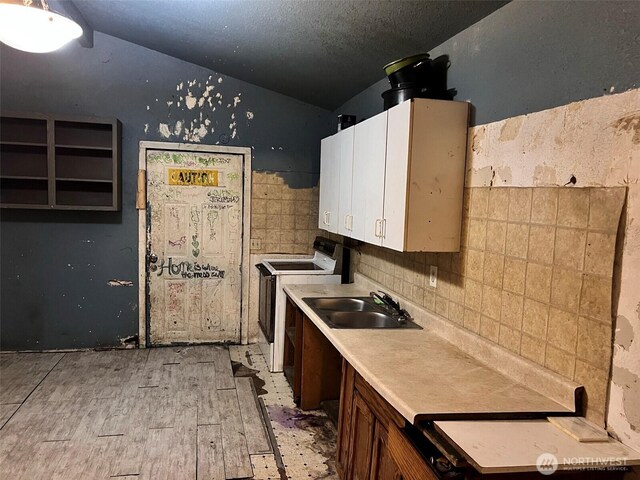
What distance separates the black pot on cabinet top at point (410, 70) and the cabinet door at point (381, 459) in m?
1.68

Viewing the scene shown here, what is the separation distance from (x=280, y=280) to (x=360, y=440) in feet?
6.11

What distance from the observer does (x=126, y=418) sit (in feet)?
9.85

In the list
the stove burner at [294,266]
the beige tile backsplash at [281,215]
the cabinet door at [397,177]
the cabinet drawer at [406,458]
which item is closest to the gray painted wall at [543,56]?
the cabinet door at [397,177]

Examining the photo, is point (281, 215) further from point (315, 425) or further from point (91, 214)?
point (315, 425)

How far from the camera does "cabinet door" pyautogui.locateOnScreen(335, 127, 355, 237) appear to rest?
117 inches

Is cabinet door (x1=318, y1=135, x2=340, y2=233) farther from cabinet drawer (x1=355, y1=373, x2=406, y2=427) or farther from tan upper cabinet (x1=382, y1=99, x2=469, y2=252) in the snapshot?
cabinet drawer (x1=355, y1=373, x2=406, y2=427)

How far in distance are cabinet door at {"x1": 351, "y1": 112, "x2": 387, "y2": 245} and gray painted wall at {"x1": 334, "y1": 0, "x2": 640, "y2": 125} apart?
48 cm

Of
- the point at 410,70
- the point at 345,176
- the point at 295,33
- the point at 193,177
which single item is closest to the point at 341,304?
the point at 345,176

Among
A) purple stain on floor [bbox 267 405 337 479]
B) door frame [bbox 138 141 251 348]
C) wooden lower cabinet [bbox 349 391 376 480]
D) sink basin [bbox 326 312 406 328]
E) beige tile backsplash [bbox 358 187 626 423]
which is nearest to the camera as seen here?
beige tile backsplash [bbox 358 187 626 423]

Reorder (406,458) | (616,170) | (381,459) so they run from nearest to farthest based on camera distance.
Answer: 1. (616,170)
2. (406,458)
3. (381,459)

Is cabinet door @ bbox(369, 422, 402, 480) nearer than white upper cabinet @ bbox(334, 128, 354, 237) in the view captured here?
Yes

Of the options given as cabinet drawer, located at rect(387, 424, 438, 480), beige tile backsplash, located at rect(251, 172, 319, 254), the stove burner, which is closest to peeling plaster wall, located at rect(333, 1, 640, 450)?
cabinet drawer, located at rect(387, 424, 438, 480)

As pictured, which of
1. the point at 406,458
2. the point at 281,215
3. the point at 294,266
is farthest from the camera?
the point at 281,215

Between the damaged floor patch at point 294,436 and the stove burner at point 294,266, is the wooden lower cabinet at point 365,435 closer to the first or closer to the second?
the damaged floor patch at point 294,436
